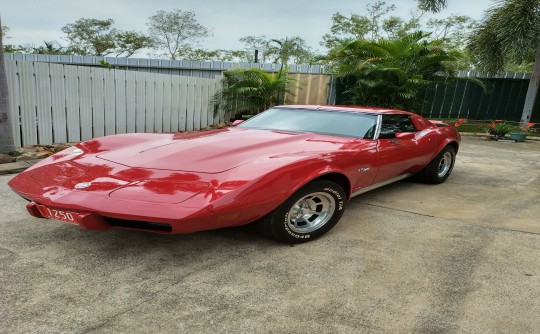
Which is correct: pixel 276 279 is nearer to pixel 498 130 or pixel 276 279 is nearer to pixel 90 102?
pixel 90 102

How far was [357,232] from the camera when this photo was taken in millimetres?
3068

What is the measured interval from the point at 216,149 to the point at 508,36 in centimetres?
1228

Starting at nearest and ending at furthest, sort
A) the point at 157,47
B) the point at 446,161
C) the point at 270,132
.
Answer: the point at 270,132, the point at 446,161, the point at 157,47

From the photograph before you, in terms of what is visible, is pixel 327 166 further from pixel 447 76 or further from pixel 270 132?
pixel 447 76

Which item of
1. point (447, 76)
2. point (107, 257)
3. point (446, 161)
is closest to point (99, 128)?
point (107, 257)

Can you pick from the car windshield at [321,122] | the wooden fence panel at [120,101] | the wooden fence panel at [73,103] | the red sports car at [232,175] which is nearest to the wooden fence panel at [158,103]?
the wooden fence panel at [120,101]

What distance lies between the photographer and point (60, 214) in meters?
2.28

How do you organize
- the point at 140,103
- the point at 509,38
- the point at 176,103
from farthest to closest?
the point at 509,38 → the point at 176,103 → the point at 140,103

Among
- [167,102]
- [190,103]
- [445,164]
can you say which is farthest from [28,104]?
[445,164]

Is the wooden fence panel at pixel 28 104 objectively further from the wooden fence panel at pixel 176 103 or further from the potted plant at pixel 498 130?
the potted plant at pixel 498 130

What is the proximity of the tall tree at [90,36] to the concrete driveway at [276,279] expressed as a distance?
1464 inches

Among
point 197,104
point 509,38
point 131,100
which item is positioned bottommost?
point 197,104

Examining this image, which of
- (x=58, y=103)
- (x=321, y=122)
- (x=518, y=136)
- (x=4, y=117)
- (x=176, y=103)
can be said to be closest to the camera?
(x=321, y=122)

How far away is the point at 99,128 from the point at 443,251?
6.37 m
